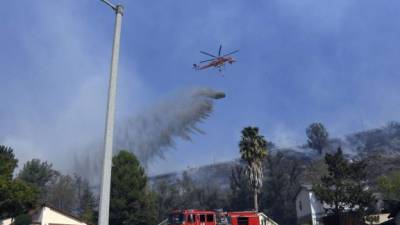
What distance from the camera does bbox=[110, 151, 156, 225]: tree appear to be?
74562 mm

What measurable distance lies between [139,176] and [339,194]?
145 feet

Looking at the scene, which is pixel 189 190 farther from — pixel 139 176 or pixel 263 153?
pixel 263 153

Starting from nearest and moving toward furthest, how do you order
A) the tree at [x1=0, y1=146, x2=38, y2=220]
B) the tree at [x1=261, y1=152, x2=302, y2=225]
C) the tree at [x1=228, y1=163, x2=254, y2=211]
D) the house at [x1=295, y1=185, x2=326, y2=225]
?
the tree at [x1=0, y1=146, x2=38, y2=220] < the house at [x1=295, y1=185, x2=326, y2=225] < the tree at [x1=261, y1=152, x2=302, y2=225] < the tree at [x1=228, y1=163, x2=254, y2=211]

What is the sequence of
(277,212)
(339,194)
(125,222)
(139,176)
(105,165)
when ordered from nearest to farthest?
(105,165) → (339,194) → (125,222) → (139,176) → (277,212)

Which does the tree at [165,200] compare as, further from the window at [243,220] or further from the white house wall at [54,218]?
the window at [243,220]

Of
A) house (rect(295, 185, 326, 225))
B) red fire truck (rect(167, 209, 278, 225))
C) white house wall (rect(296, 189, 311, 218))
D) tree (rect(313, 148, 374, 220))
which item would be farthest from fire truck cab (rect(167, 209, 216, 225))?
white house wall (rect(296, 189, 311, 218))

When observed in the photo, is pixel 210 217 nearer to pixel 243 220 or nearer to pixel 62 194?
pixel 243 220

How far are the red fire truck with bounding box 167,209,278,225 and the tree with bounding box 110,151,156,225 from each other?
121ft

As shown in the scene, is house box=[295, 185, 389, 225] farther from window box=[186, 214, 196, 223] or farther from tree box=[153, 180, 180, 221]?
tree box=[153, 180, 180, 221]

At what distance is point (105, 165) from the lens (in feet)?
31.9

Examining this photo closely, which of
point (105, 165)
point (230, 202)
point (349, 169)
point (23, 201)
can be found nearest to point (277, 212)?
point (230, 202)

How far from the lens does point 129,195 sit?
76625 mm

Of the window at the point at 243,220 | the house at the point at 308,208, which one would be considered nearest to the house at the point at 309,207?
the house at the point at 308,208

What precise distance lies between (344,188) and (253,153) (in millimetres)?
15274
